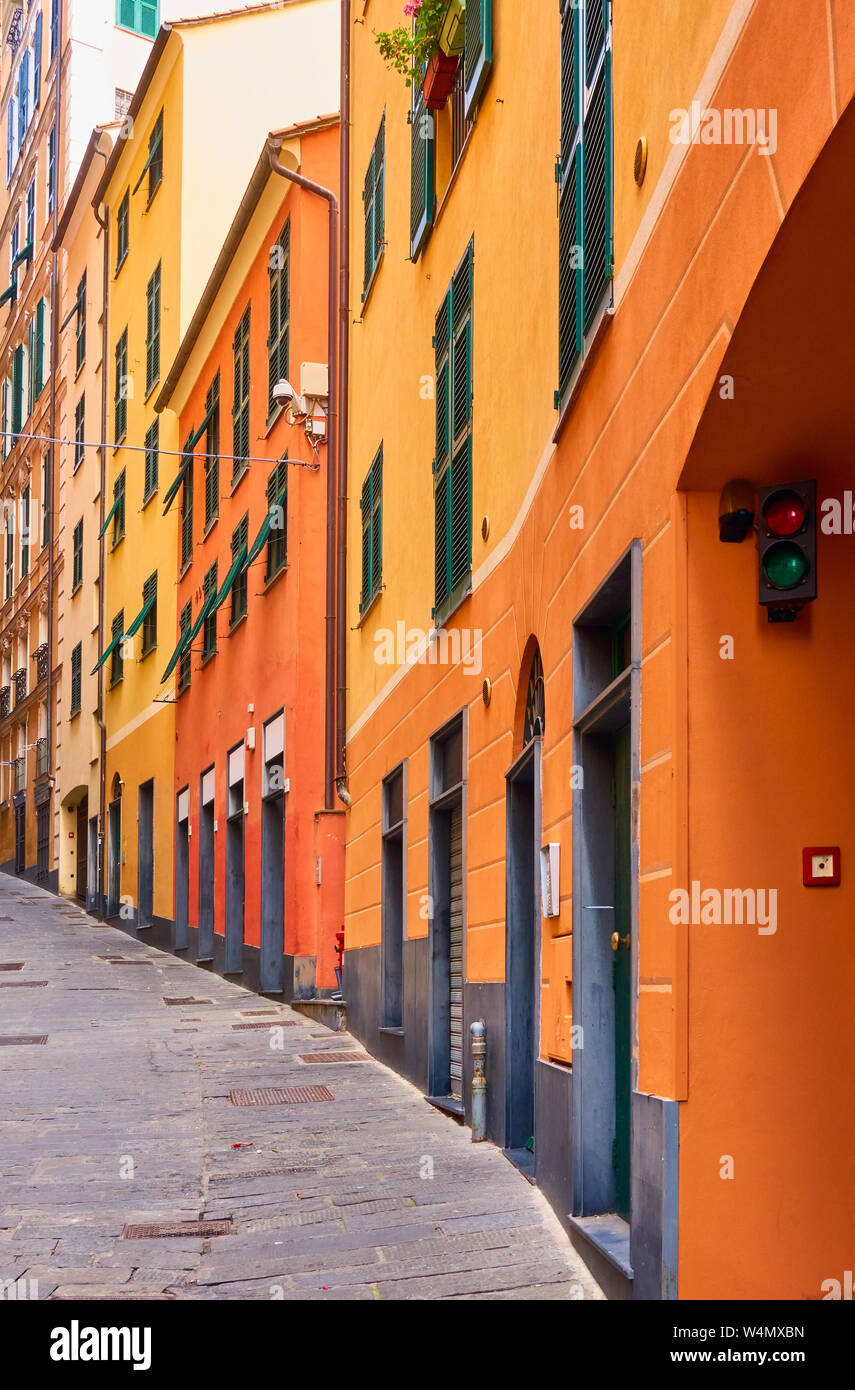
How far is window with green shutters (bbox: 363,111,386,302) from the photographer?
13852mm

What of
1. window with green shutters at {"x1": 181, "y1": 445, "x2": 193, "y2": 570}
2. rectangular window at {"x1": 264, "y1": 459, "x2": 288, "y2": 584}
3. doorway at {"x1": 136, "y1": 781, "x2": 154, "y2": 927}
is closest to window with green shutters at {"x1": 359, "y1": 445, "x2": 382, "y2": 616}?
rectangular window at {"x1": 264, "y1": 459, "x2": 288, "y2": 584}

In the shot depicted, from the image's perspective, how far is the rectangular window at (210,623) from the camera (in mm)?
22094

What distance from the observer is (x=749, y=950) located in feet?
16.3

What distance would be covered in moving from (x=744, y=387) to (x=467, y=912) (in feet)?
18.3

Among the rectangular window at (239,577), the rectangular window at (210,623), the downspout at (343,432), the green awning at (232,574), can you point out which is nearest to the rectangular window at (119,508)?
the rectangular window at (210,623)

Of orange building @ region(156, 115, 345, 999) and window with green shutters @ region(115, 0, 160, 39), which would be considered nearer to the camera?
orange building @ region(156, 115, 345, 999)

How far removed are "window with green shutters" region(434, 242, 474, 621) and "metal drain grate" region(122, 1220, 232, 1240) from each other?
4.22m

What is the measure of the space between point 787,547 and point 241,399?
16250mm

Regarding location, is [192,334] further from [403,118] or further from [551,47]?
[551,47]

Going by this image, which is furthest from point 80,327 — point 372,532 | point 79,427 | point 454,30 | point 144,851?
point 454,30

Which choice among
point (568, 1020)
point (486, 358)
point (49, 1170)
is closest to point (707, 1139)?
point (568, 1020)

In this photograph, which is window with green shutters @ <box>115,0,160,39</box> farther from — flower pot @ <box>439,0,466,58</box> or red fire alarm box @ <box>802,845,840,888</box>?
red fire alarm box @ <box>802,845,840,888</box>

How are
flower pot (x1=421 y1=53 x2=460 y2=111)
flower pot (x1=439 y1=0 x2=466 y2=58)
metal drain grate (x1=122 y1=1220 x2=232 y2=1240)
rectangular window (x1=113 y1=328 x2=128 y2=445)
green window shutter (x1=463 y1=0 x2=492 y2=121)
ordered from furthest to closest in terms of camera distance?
rectangular window (x1=113 y1=328 x2=128 y2=445) → flower pot (x1=421 y1=53 x2=460 y2=111) → flower pot (x1=439 y1=0 x2=466 y2=58) → green window shutter (x1=463 y1=0 x2=492 y2=121) → metal drain grate (x1=122 y1=1220 x2=232 y2=1240)

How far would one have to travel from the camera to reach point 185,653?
24.6 meters
